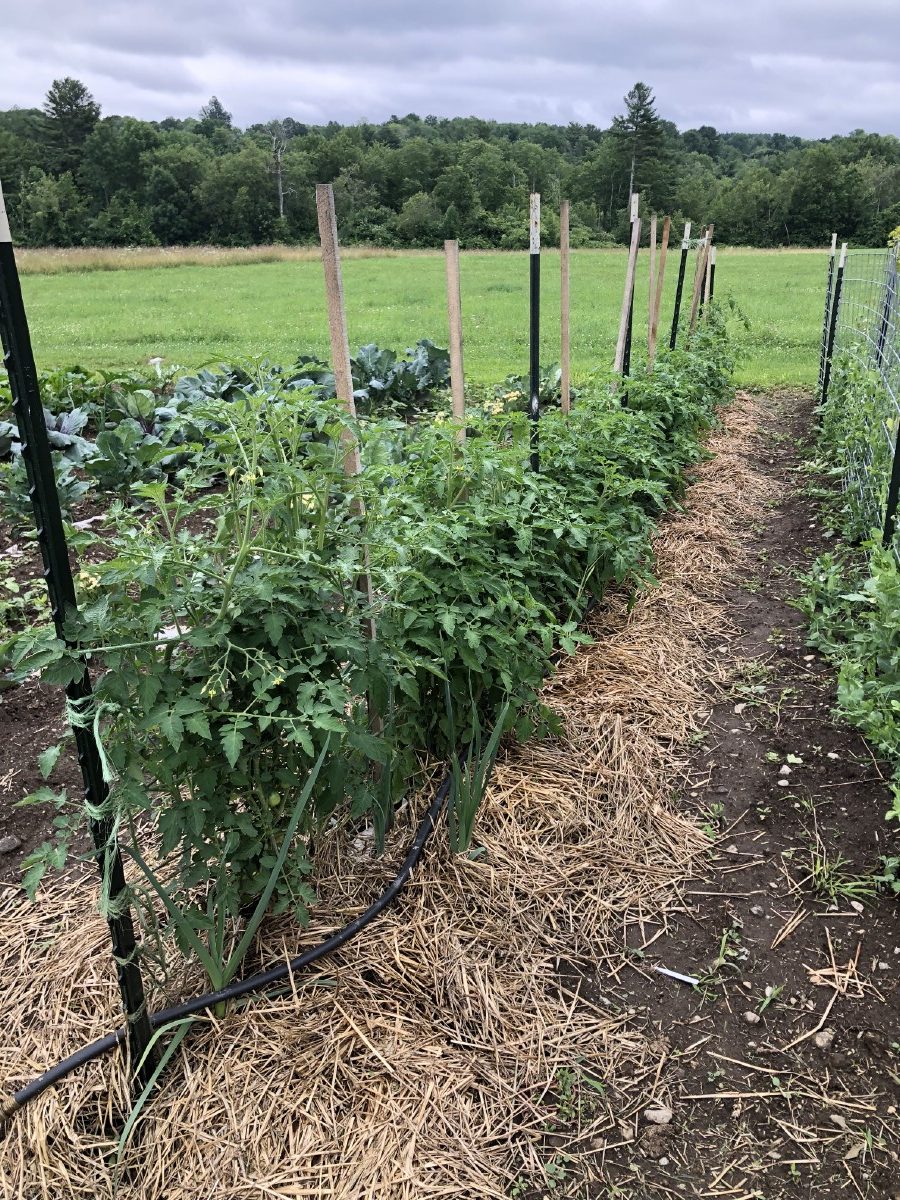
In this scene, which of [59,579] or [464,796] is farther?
[464,796]

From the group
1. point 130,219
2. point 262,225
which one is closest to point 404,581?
point 262,225

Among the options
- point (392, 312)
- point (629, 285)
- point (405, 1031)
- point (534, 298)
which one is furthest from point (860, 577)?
point (392, 312)

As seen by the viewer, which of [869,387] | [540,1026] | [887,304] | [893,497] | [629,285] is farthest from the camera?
[887,304]

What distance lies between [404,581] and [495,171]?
5035 cm

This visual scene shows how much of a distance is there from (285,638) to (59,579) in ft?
1.61

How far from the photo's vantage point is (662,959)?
2.50 metres

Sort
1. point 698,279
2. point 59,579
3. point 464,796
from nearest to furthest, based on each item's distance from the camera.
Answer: point 59,579, point 464,796, point 698,279

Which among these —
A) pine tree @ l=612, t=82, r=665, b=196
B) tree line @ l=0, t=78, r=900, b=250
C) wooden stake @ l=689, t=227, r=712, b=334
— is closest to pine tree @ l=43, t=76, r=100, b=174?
tree line @ l=0, t=78, r=900, b=250

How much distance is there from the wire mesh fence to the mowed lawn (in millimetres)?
1887

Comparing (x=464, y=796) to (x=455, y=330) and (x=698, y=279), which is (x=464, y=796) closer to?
(x=455, y=330)

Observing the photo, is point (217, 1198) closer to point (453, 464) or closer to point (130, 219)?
point (453, 464)

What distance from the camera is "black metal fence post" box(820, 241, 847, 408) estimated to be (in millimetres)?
9578

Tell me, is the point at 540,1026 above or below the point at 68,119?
below

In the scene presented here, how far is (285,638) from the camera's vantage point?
1.91 m
